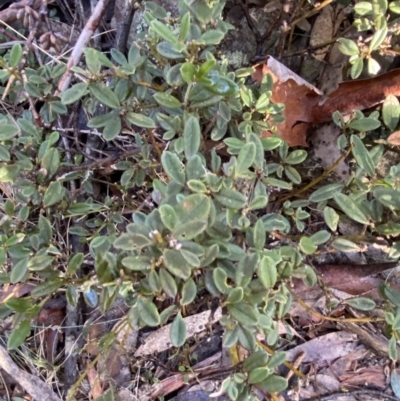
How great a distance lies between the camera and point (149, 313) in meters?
1.09

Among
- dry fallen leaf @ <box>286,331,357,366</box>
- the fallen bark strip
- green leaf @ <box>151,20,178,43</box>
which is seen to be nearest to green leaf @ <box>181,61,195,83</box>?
green leaf @ <box>151,20,178,43</box>

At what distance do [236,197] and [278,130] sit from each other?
615mm

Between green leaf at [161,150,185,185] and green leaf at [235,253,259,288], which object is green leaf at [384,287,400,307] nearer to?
green leaf at [235,253,259,288]

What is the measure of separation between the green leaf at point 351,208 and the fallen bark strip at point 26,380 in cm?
120

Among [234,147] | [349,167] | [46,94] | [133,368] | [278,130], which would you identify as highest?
[46,94]

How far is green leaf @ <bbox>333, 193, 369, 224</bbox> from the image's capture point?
1.25 meters

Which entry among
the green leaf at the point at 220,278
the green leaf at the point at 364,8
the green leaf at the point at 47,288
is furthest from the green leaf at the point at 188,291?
the green leaf at the point at 364,8

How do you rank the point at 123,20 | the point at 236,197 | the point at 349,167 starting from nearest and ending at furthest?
the point at 236,197
the point at 349,167
the point at 123,20

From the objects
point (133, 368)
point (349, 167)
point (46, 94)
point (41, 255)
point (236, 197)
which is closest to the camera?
point (236, 197)

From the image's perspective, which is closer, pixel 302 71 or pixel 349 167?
pixel 349 167

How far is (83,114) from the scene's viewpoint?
1938 mm

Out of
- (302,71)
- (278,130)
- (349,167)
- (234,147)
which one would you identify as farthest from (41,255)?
(302,71)

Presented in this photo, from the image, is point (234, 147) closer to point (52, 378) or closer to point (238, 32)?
point (238, 32)

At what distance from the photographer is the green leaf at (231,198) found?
1.07m
